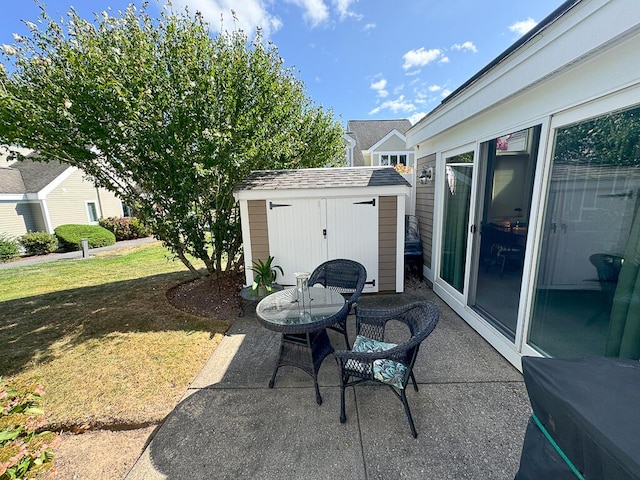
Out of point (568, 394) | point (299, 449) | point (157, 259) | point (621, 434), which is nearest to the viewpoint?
point (621, 434)

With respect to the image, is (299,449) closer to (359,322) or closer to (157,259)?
(359,322)

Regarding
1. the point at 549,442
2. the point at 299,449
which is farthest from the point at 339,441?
Result: the point at 549,442

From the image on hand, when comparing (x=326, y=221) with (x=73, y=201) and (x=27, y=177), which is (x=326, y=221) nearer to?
(x=73, y=201)

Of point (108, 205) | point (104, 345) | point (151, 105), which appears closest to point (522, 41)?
point (151, 105)

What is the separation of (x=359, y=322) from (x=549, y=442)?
1.57 meters

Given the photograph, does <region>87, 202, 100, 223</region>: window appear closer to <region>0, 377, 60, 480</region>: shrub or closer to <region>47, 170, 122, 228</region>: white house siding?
<region>47, 170, 122, 228</region>: white house siding

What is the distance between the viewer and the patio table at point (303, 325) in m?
2.43

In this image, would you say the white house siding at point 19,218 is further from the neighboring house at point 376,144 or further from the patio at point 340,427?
the neighboring house at point 376,144

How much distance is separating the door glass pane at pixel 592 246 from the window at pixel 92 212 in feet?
59.6

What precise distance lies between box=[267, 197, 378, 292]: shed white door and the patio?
2065 mm

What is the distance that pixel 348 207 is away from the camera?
4.62 meters

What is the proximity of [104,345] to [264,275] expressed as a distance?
237 cm

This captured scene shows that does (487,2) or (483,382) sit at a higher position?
(487,2)

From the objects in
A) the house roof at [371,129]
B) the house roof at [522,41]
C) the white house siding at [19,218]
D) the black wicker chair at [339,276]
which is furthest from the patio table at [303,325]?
the house roof at [371,129]
